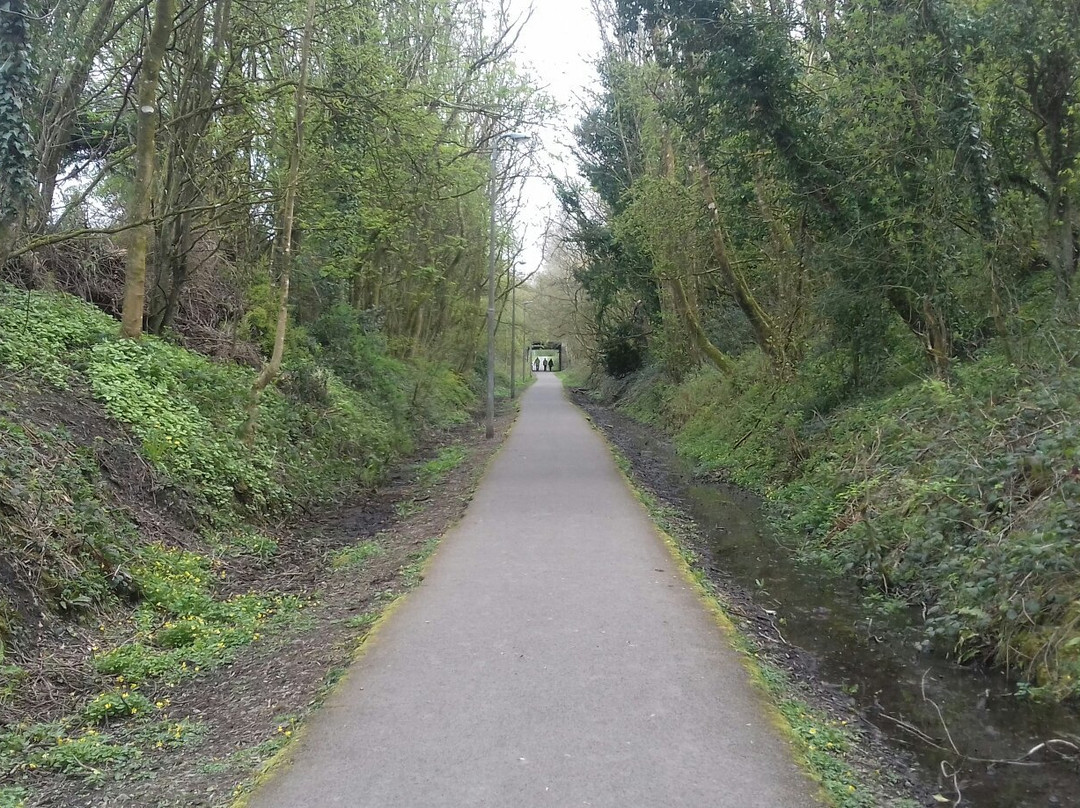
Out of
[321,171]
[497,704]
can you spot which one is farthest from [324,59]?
[497,704]

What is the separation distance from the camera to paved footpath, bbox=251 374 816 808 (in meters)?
4.16

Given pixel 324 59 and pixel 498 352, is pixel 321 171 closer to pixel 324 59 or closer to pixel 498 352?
pixel 324 59

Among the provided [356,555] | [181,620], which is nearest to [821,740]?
[181,620]

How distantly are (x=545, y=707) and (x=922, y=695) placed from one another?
2.98m

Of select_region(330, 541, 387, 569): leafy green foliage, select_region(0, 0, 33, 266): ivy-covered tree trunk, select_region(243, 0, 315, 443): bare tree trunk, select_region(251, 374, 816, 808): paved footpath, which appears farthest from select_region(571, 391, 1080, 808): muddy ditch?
select_region(0, 0, 33, 266): ivy-covered tree trunk

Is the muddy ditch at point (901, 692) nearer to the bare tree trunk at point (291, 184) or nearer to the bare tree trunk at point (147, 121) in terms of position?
the bare tree trunk at point (291, 184)

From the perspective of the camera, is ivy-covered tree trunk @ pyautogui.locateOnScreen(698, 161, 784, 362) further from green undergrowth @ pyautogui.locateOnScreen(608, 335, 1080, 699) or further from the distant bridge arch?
the distant bridge arch

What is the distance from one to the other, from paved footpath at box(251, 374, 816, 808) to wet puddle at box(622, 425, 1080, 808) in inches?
40.0

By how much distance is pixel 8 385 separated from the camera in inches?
343

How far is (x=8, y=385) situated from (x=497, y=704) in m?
7.02

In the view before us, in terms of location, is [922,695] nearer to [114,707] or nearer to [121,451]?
[114,707]

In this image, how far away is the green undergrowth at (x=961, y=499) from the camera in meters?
6.25

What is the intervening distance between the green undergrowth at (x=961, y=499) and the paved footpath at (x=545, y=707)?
2279mm

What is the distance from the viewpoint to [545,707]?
5.09 m
